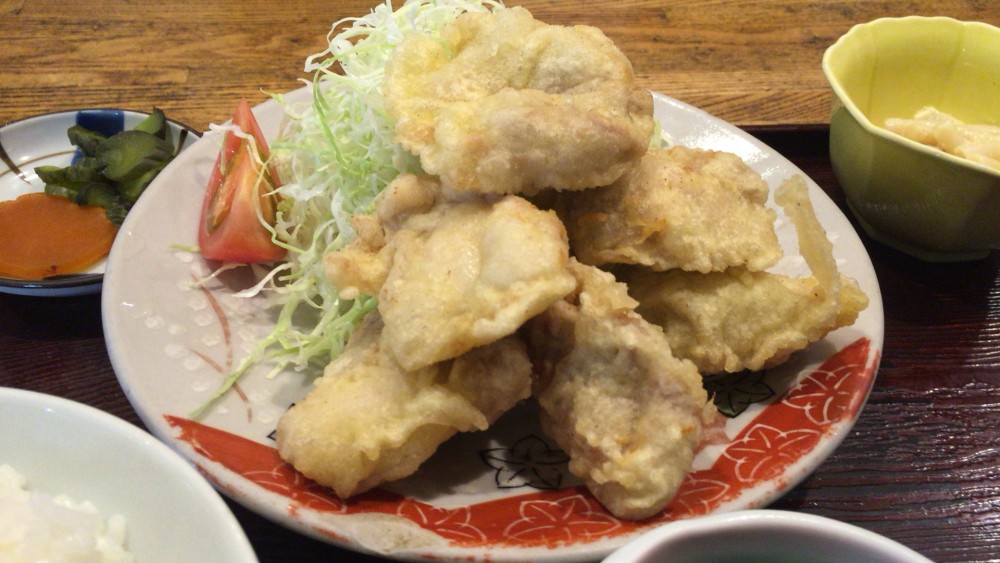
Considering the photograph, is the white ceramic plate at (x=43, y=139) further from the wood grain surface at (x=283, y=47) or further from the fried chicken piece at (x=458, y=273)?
the fried chicken piece at (x=458, y=273)

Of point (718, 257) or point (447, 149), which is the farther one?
point (718, 257)

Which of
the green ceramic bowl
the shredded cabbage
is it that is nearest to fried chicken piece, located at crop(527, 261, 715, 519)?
the shredded cabbage

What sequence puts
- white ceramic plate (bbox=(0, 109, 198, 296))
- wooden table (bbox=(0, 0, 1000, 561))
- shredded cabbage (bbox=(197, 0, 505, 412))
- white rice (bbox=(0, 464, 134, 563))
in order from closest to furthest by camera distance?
white rice (bbox=(0, 464, 134, 563))
wooden table (bbox=(0, 0, 1000, 561))
shredded cabbage (bbox=(197, 0, 505, 412))
white ceramic plate (bbox=(0, 109, 198, 296))

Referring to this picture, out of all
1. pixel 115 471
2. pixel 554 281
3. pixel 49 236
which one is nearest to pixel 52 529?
pixel 115 471

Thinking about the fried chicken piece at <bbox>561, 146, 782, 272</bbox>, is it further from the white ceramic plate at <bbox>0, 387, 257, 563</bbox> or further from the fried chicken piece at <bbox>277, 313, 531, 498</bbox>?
the white ceramic plate at <bbox>0, 387, 257, 563</bbox>

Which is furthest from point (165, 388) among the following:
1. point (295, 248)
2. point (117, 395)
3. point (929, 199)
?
point (929, 199)

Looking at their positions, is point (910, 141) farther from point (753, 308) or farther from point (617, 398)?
point (617, 398)

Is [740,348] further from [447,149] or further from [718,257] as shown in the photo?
[447,149]
